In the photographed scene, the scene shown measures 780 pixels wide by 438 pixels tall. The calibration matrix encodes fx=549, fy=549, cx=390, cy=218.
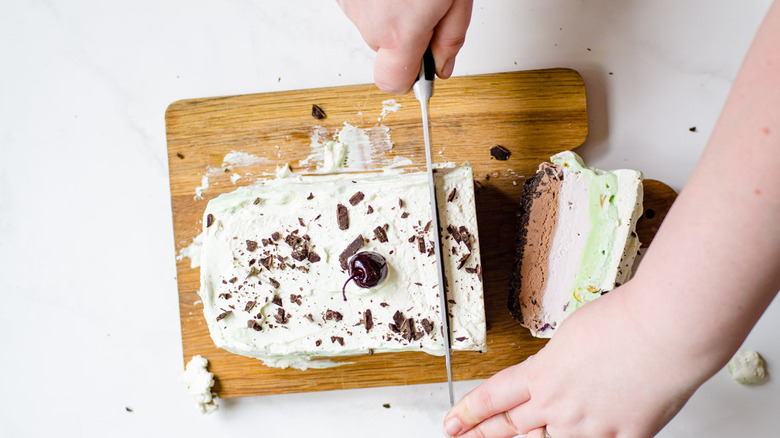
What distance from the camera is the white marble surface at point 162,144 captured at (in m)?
2.35

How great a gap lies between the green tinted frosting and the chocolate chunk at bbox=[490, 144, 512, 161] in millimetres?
260

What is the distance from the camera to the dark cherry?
75.7 inches

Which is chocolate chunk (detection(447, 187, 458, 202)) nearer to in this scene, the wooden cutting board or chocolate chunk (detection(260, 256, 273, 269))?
the wooden cutting board

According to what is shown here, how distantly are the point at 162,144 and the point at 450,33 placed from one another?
1446 mm

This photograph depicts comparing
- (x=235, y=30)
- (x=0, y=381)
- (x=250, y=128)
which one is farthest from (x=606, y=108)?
(x=0, y=381)

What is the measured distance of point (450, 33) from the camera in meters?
1.83

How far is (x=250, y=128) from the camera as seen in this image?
2.32 metres

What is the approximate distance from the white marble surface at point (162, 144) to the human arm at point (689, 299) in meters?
0.80

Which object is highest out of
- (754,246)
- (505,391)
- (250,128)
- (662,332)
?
(250,128)

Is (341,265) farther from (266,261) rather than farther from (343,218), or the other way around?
(266,261)

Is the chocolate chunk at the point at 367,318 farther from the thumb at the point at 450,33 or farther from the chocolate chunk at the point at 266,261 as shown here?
the thumb at the point at 450,33

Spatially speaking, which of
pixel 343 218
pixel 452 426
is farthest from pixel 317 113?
pixel 452 426

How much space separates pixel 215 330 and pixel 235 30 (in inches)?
52.4

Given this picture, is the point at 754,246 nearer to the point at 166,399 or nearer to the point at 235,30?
the point at 235,30
